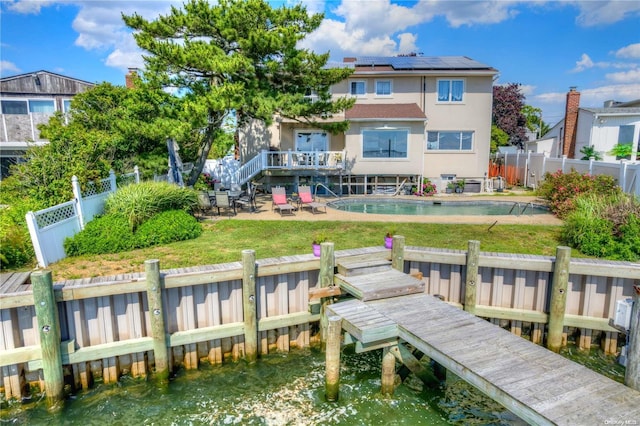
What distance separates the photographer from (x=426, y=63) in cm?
2698

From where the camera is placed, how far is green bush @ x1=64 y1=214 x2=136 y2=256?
10.5 metres

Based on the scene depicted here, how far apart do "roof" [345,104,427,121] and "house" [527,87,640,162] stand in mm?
10654

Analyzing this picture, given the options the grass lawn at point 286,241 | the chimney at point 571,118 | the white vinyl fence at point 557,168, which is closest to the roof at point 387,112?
the white vinyl fence at point 557,168

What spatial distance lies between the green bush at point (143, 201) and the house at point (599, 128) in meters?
24.5

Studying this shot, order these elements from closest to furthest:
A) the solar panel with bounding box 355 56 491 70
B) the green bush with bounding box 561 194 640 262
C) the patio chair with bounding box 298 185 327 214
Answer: the green bush with bounding box 561 194 640 262, the patio chair with bounding box 298 185 327 214, the solar panel with bounding box 355 56 491 70

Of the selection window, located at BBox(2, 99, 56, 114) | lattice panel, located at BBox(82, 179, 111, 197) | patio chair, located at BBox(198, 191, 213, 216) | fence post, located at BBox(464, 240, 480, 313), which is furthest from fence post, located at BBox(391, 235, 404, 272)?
window, located at BBox(2, 99, 56, 114)

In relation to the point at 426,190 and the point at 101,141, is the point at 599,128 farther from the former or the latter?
the point at 101,141

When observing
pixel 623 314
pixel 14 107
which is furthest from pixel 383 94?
pixel 14 107

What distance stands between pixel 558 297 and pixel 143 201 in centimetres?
1138

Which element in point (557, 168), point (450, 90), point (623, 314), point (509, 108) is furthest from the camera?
point (509, 108)

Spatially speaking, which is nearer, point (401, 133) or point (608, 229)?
point (608, 229)

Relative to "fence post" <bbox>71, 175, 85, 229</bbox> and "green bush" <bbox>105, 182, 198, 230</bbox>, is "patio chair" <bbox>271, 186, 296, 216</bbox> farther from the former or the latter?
"fence post" <bbox>71, 175, 85, 229</bbox>

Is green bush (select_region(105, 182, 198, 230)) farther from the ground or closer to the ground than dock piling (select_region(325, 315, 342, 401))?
farther from the ground

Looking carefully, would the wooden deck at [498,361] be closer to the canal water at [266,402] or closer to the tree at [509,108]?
the canal water at [266,402]
